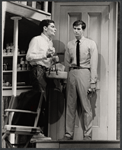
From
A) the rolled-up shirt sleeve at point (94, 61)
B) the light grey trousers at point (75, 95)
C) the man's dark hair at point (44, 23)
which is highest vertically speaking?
the man's dark hair at point (44, 23)

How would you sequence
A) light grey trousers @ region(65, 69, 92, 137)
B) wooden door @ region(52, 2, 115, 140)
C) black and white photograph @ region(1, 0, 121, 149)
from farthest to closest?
wooden door @ region(52, 2, 115, 140) → light grey trousers @ region(65, 69, 92, 137) → black and white photograph @ region(1, 0, 121, 149)

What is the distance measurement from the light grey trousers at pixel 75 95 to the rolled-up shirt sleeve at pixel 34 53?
0.46 metres

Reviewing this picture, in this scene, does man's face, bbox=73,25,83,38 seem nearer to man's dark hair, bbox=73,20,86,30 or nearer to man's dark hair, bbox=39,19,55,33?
man's dark hair, bbox=73,20,86,30

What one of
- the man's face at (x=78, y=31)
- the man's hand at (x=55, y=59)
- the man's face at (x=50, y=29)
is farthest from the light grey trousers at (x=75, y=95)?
the man's face at (x=50, y=29)

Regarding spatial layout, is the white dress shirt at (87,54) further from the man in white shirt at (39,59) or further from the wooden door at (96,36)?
the man in white shirt at (39,59)

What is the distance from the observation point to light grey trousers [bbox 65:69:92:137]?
22.5 feet

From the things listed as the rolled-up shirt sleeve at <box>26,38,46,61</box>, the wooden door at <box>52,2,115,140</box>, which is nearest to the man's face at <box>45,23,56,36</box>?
the wooden door at <box>52,2,115,140</box>

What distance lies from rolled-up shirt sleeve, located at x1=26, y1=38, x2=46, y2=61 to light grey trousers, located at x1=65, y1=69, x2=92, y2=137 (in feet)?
1.52

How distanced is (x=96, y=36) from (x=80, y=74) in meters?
0.55

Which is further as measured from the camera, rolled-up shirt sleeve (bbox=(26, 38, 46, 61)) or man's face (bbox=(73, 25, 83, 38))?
man's face (bbox=(73, 25, 83, 38))

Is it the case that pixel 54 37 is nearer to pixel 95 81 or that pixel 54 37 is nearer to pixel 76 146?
pixel 95 81

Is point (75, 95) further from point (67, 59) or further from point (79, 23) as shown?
point (79, 23)

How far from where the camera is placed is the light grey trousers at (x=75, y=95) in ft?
22.5

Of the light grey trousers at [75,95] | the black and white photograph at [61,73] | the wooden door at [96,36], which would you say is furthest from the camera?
the wooden door at [96,36]
